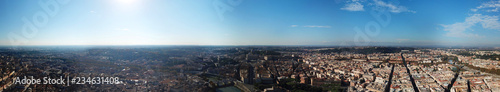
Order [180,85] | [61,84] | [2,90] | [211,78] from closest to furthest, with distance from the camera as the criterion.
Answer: [2,90] → [61,84] → [180,85] → [211,78]

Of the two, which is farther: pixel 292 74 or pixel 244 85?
pixel 292 74

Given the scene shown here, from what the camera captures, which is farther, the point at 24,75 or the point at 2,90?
the point at 24,75

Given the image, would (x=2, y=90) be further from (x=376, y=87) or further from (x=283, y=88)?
(x=376, y=87)

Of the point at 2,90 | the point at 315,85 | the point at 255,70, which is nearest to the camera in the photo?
the point at 2,90

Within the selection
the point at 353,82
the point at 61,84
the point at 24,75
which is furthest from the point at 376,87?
the point at 24,75

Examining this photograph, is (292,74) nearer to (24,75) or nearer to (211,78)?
(211,78)

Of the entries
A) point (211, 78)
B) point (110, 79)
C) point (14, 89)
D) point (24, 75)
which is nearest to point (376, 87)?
point (211, 78)

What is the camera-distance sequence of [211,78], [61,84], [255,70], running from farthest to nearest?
[255,70], [211,78], [61,84]

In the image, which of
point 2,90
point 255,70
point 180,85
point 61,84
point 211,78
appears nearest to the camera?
point 2,90
